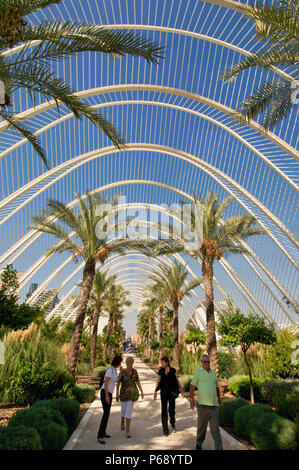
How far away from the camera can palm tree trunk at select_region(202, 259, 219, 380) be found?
13.3 metres

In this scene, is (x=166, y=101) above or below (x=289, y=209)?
above

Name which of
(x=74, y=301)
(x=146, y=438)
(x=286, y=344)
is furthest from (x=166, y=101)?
(x=74, y=301)

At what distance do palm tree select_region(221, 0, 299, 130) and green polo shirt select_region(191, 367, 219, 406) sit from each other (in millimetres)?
6679

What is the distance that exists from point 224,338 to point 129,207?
19237 mm

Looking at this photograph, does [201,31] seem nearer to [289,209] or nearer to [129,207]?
[289,209]

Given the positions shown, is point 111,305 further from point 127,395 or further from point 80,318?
point 127,395

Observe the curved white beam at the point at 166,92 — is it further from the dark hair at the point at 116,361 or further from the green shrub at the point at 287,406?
the dark hair at the point at 116,361

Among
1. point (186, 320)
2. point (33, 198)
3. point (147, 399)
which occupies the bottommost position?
point (147, 399)

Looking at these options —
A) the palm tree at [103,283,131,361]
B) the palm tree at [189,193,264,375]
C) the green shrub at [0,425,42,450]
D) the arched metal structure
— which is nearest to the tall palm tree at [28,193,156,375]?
the arched metal structure

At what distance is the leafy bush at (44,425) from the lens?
15.1 feet

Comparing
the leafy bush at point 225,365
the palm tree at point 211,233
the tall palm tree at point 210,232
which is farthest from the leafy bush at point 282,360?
the leafy bush at point 225,365

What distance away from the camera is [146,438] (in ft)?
18.8

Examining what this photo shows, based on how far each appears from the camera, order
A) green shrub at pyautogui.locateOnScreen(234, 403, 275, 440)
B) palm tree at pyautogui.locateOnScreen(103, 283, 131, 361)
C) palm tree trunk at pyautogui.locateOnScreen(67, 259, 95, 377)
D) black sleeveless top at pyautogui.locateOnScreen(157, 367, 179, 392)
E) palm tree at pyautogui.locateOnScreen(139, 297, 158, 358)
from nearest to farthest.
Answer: green shrub at pyautogui.locateOnScreen(234, 403, 275, 440) → black sleeveless top at pyautogui.locateOnScreen(157, 367, 179, 392) → palm tree trunk at pyautogui.locateOnScreen(67, 259, 95, 377) → palm tree at pyautogui.locateOnScreen(103, 283, 131, 361) → palm tree at pyautogui.locateOnScreen(139, 297, 158, 358)

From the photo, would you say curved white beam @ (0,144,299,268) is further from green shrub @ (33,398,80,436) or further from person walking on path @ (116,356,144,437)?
green shrub @ (33,398,80,436)
